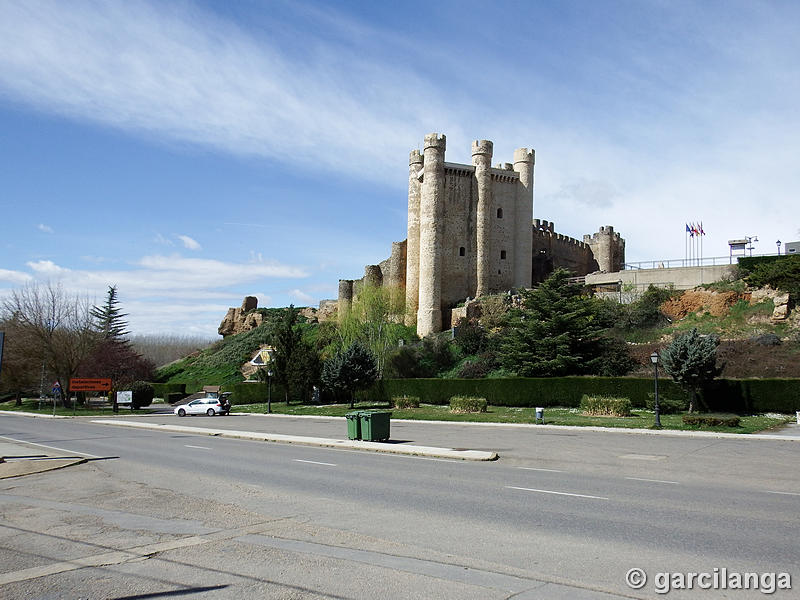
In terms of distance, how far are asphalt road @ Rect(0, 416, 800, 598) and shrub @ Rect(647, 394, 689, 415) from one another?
551 inches

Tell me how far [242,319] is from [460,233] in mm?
38709

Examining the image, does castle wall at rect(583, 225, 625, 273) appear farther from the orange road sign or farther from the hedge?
the orange road sign

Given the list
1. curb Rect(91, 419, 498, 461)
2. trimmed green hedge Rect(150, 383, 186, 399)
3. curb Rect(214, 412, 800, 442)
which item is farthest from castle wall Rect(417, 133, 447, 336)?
curb Rect(91, 419, 498, 461)

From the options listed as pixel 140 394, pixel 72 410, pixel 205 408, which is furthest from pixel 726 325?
pixel 72 410

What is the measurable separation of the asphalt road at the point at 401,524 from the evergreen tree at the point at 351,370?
2320 cm

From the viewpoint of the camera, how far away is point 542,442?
70.2ft

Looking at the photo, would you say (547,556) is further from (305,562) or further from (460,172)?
(460,172)

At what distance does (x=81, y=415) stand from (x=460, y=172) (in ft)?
125

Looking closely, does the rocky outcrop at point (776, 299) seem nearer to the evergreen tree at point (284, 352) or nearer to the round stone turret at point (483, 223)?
the round stone turret at point (483, 223)

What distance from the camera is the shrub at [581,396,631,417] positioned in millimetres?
30672

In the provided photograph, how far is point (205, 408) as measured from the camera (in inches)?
1676

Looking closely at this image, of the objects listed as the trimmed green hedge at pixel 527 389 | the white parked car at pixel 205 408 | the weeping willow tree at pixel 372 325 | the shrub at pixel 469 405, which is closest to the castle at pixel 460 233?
the weeping willow tree at pixel 372 325

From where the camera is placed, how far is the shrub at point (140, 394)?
51.3 meters

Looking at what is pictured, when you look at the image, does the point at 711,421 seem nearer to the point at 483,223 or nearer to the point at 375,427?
the point at 375,427
